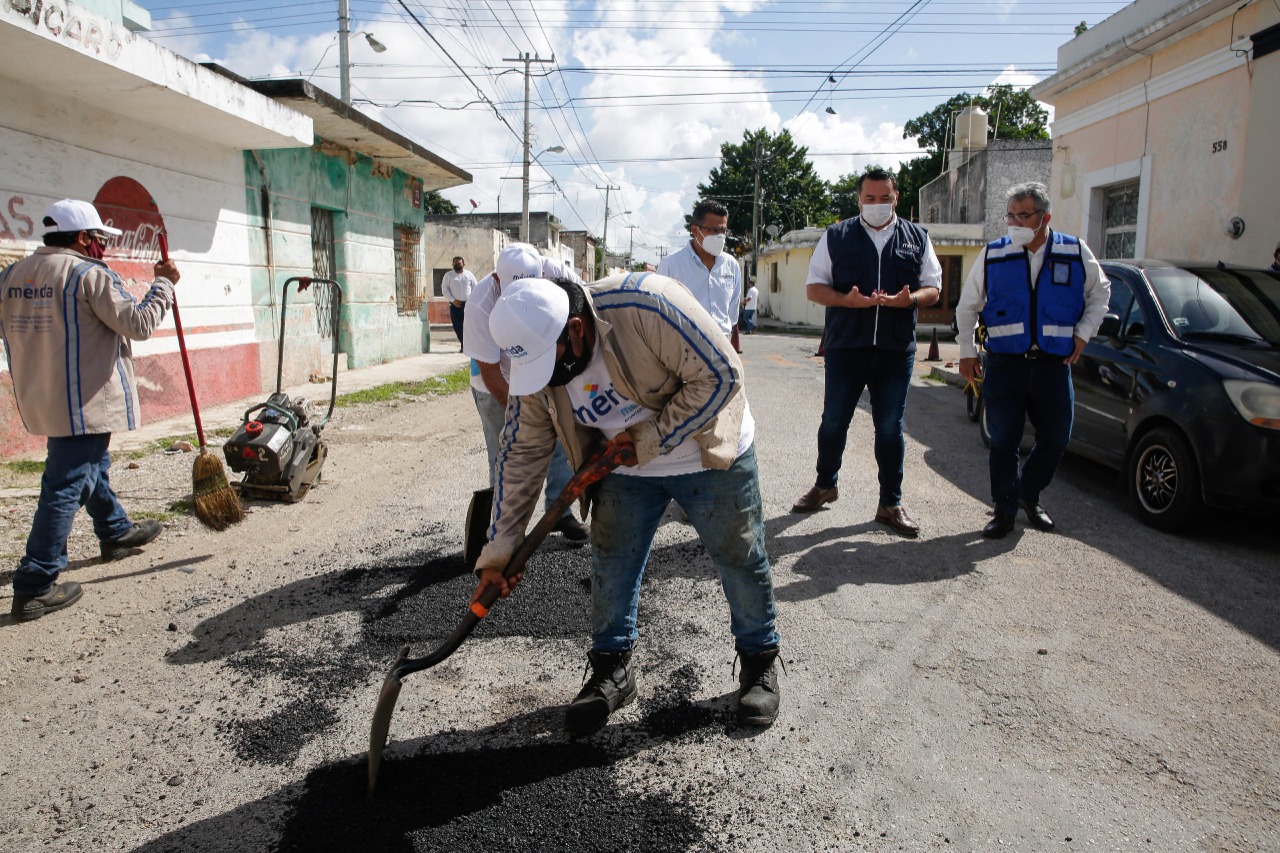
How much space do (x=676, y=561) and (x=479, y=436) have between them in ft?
13.2

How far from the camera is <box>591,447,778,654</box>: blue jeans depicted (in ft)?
8.52

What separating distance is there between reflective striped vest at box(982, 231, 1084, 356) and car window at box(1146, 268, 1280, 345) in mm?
1196

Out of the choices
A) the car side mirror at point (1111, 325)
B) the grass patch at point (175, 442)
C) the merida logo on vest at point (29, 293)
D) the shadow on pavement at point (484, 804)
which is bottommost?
the shadow on pavement at point (484, 804)

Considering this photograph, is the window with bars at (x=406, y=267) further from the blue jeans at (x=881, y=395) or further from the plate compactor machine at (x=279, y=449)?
the blue jeans at (x=881, y=395)

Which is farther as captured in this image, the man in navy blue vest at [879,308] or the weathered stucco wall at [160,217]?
the weathered stucco wall at [160,217]

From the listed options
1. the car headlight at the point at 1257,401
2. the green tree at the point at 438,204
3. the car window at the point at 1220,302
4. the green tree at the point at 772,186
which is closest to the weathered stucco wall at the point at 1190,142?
the car window at the point at 1220,302

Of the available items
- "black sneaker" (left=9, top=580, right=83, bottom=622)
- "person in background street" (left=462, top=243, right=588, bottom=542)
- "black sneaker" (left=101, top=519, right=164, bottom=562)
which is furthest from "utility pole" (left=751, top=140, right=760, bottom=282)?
"black sneaker" (left=9, top=580, right=83, bottom=622)

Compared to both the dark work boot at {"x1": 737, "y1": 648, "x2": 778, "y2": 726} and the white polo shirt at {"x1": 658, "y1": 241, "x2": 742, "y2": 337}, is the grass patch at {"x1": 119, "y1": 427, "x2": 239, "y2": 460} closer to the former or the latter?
the white polo shirt at {"x1": 658, "y1": 241, "x2": 742, "y2": 337}

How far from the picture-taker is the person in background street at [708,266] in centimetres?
479

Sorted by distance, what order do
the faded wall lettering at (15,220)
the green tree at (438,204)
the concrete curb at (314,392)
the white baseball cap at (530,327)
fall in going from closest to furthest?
the white baseball cap at (530,327) → the faded wall lettering at (15,220) → the concrete curb at (314,392) → the green tree at (438,204)

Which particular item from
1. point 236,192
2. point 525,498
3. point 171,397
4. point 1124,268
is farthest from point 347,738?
point 236,192

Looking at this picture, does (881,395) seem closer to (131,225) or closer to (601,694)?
(601,694)

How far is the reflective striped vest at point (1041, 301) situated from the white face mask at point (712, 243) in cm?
153

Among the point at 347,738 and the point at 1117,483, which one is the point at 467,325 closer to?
the point at 347,738
